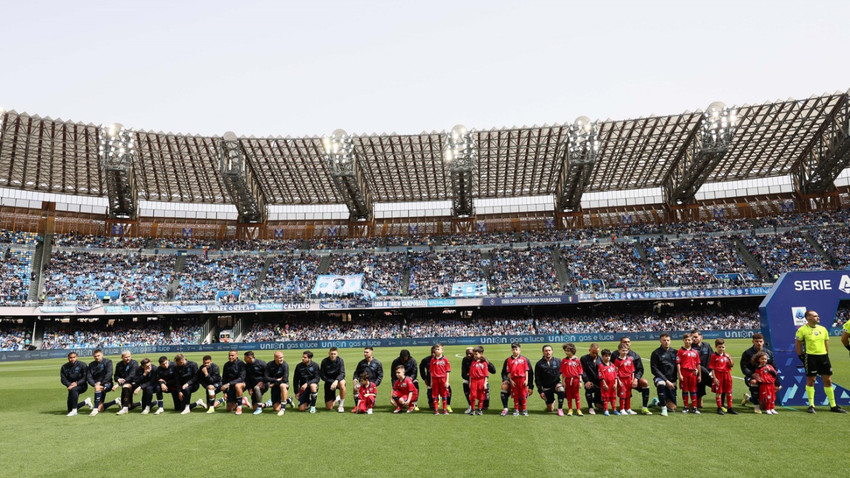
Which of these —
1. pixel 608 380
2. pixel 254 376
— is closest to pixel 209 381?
pixel 254 376

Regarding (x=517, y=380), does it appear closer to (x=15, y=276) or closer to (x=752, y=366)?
(x=752, y=366)

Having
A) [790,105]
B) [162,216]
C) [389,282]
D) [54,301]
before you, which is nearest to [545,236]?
[389,282]

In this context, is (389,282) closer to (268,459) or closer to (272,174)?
(272,174)

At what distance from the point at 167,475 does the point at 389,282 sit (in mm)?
43570

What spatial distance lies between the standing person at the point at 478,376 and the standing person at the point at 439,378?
54cm

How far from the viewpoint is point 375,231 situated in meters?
58.8

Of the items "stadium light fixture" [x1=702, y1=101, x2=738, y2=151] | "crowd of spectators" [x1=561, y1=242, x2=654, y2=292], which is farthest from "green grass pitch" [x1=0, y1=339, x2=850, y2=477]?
"crowd of spectators" [x1=561, y1=242, x2=654, y2=292]

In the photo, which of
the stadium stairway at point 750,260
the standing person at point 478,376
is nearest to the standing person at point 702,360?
the standing person at point 478,376

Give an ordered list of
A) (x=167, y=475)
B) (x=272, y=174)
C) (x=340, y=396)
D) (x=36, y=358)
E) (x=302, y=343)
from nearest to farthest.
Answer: (x=167, y=475) → (x=340, y=396) → (x=36, y=358) → (x=302, y=343) → (x=272, y=174)

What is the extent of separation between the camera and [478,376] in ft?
37.6

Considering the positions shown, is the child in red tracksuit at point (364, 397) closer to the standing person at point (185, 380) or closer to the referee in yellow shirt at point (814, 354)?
the standing person at point (185, 380)

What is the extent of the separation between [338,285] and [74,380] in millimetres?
37427

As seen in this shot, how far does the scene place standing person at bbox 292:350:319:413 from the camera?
12.2 metres

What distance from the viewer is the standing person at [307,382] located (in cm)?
1219
